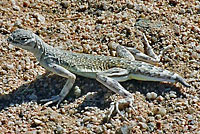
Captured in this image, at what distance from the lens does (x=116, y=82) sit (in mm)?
6629

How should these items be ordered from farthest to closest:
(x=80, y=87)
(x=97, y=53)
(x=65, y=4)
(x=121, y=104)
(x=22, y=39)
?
1. (x=65, y=4)
2. (x=97, y=53)
3. (x=80, y=87)
4. (x=22, y=39)
5. (x=121, y=104)

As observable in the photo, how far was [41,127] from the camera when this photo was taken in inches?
244

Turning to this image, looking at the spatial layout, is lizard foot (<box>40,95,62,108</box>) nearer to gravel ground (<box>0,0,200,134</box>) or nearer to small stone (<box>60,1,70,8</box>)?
gravel ground (<box>0,0,200,134</box>)

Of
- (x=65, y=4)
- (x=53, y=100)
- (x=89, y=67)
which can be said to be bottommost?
(x=53, y=100)

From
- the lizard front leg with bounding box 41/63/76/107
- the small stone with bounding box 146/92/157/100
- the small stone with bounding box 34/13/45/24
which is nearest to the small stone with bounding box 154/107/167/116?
the small stone with bounding box 146/92/157/100

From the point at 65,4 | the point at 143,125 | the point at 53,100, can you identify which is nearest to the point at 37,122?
the point at 53,100

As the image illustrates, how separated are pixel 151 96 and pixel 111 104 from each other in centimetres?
61

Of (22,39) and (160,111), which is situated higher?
(22,39)

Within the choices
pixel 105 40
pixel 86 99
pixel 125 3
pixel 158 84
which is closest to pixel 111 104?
pixel 86 99

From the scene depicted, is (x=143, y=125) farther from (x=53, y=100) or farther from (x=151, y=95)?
(x=53, y=100)

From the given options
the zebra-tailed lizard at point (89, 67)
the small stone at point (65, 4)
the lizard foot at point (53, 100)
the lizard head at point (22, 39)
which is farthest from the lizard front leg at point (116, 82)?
the small stone at point (65, 4)

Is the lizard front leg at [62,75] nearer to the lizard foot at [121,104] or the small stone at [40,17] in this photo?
the lizard foot at [121,104]

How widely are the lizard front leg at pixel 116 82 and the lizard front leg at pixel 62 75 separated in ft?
1.26

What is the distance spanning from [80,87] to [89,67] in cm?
32
